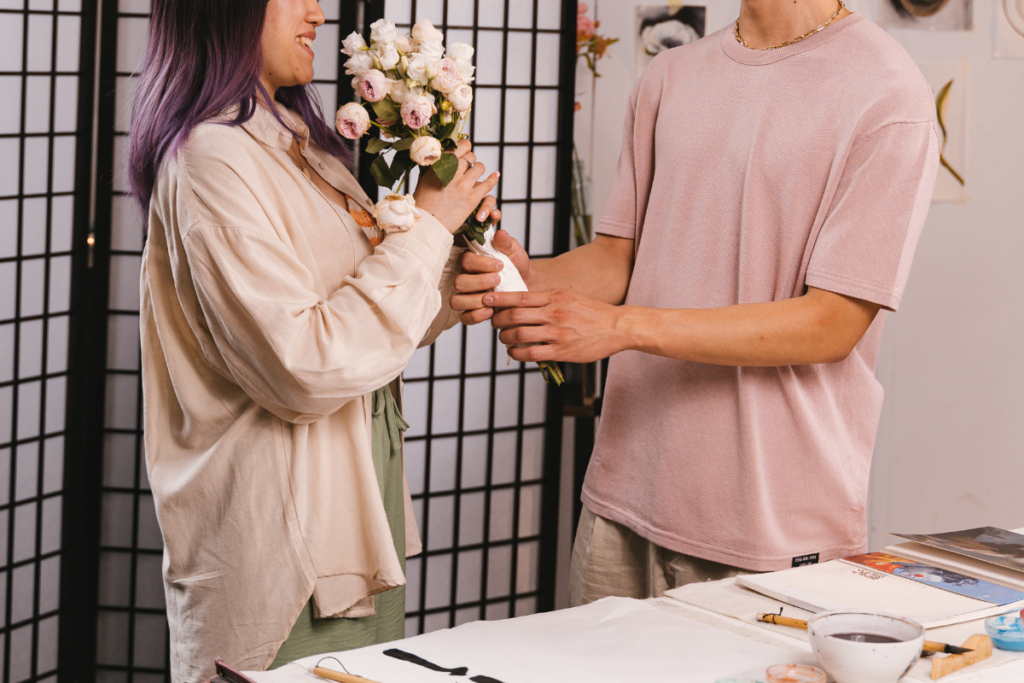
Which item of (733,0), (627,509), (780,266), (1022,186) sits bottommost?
(627,509)

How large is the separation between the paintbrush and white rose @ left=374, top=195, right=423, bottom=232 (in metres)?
0.83

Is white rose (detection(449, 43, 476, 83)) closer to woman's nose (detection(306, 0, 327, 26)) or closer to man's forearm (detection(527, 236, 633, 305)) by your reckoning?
woman's nose (detection(306, 0, 327, 26))

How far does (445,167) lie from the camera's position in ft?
5.84

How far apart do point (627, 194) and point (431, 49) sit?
1.94 ft

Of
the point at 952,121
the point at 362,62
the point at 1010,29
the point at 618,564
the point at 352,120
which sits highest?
the point at 1010,29

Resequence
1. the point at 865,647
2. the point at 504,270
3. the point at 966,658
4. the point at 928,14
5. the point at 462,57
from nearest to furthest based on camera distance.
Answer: the point at 865,647
the point at 966,658
the point at 462,57
the point at 504,270
the point at 928,14

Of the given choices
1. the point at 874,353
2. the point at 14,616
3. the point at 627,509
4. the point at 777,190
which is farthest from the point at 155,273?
the point at 14,616

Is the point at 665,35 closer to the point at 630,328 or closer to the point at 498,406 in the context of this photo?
the point at 498,406

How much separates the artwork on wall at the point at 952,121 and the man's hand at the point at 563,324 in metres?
2.03

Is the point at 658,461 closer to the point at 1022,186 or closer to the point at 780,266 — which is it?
the point at 780,266

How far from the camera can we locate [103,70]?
296cm

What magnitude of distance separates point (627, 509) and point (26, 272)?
76.7 inches

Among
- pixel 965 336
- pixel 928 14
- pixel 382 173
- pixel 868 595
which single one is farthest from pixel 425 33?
pixel 965 336

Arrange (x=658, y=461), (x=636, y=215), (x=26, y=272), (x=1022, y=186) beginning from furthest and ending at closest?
1. (x=1022, y=186)
2. (x=26, y=272)
3. (x=636, y=215)
4. (x=658, y=461)
